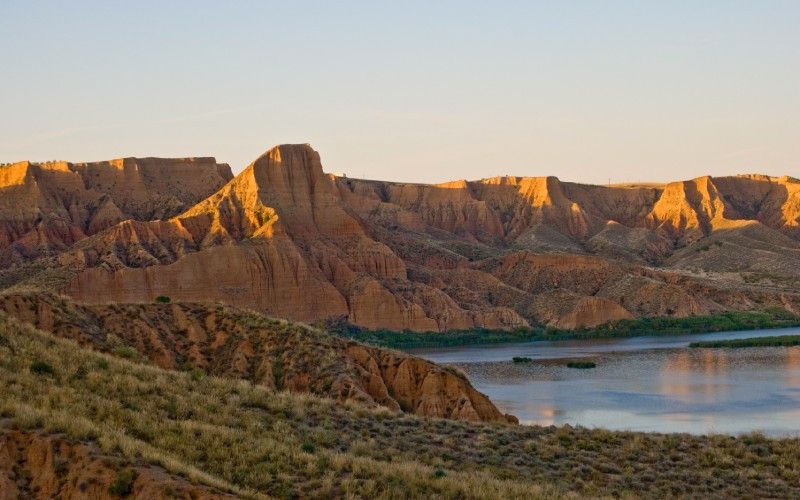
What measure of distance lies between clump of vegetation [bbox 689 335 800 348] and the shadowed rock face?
21.5 m

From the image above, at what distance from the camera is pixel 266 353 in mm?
35219

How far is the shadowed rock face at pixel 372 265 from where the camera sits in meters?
98.8

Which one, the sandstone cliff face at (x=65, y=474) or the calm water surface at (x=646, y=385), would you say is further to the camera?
the calm water surface at (x=646, y=385)

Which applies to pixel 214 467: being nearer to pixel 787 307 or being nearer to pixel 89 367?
pixel 89 367

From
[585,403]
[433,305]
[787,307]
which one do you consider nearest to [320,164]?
[433,305]

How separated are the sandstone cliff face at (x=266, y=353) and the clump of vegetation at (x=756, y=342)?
182ft

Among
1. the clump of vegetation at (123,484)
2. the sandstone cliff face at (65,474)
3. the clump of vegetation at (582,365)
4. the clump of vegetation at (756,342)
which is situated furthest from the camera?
the clump of vegetation at (756,342)

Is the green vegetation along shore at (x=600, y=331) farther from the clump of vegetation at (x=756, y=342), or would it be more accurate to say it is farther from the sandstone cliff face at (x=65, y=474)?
the sandstone cliff face at (x=65, y=474)

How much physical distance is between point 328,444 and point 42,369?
6.13 m

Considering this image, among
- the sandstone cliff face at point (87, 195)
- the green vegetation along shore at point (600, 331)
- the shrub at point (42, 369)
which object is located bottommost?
the green vegetation along shore at point (600, 331)

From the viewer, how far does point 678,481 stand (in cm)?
2419

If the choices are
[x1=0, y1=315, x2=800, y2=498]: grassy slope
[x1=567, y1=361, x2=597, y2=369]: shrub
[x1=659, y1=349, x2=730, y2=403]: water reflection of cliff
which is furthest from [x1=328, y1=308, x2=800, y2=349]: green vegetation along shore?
[x1=0, y1=315, x2=800, y2=498]: grassy slope

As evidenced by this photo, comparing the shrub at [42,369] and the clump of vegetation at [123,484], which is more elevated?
the shrub at [42,369]

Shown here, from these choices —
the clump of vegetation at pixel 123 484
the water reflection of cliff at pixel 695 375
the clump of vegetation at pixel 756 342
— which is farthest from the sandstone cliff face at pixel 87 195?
the clump of vegetation at pixel 123 484
